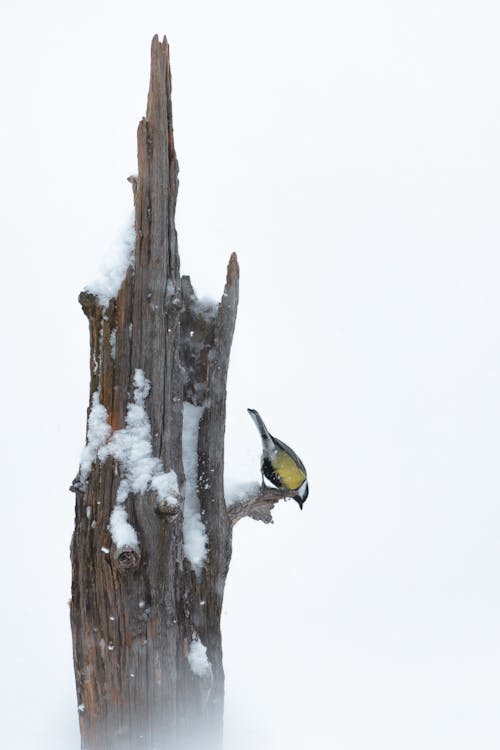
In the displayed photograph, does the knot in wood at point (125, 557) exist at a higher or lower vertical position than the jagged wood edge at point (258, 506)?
lower

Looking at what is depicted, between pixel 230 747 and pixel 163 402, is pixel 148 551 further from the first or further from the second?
pixel 230 747

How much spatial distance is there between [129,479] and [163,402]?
1.58ft

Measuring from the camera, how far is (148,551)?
4.48m

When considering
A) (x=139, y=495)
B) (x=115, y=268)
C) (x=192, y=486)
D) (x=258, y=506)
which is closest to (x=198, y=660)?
(x=192, y=486)

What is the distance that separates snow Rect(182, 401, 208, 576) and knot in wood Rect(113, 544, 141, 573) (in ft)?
1.89

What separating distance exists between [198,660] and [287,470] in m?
1.82

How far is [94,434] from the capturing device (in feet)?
14.8

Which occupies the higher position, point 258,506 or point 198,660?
point 258,506

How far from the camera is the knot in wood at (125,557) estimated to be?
4.33 m

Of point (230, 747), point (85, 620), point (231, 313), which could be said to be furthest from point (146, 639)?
point (231, 313)

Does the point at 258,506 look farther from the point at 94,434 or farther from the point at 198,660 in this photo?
the point at 94,434

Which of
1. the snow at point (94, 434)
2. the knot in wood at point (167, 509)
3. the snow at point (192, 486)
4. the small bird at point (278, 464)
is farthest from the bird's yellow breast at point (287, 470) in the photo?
the snow at point (94, 434)

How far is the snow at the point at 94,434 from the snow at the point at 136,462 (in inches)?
1.8

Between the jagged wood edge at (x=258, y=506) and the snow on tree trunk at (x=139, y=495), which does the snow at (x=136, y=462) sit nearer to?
the snow on tree trunk at (x=139, y=495)
